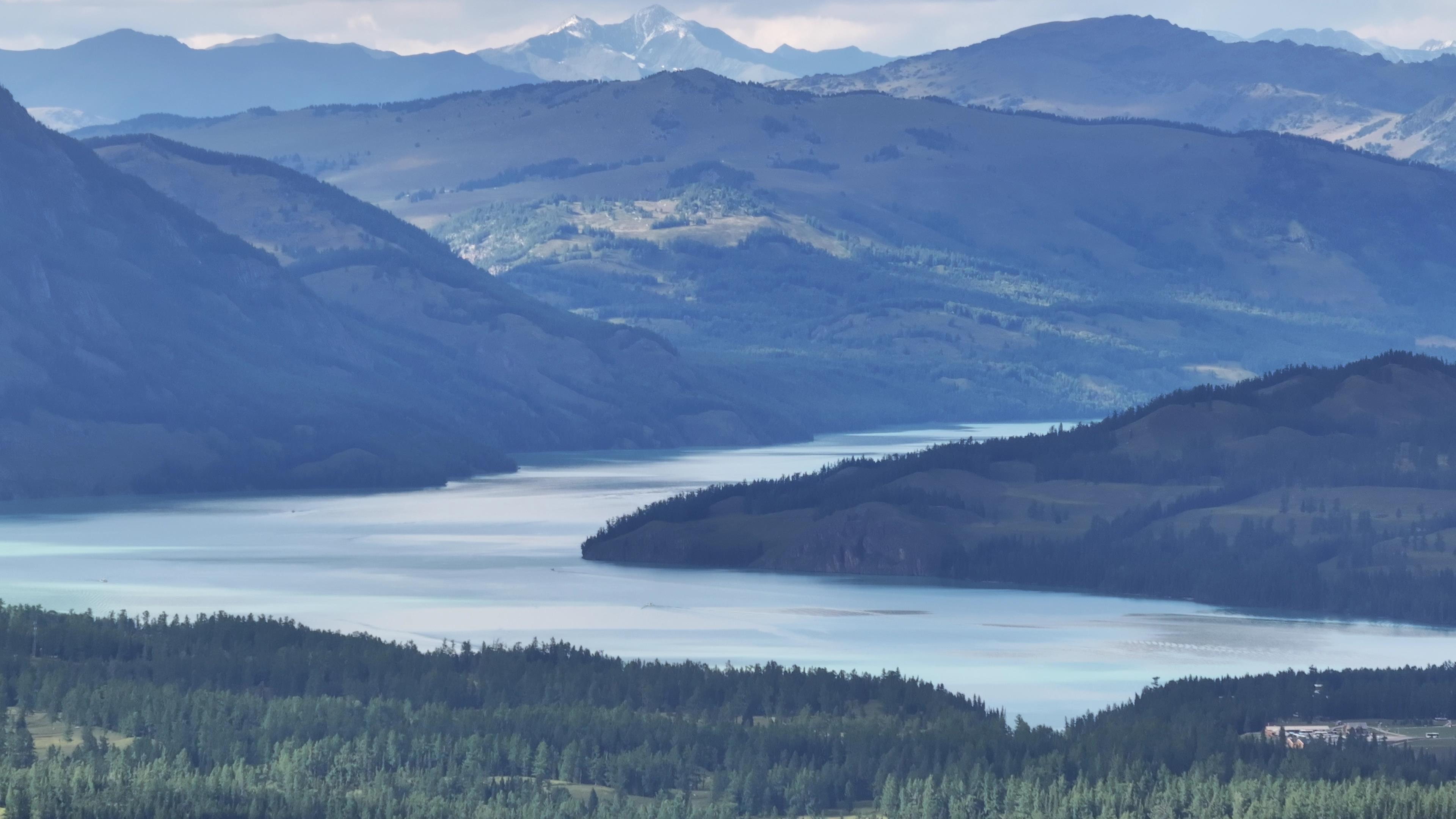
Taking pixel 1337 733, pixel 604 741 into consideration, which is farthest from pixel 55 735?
pixel 1337 733

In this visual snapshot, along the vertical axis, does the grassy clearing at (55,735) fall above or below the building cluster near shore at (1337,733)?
below

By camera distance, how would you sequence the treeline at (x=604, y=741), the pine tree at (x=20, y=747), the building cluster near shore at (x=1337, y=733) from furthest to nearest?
the building cluster near shore at (x=1337, y=733), the pine tree at (x=20, y=747), the treeline at (x=604, y=741)

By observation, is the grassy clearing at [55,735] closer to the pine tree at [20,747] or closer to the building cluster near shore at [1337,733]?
the pine tree at [20,747]

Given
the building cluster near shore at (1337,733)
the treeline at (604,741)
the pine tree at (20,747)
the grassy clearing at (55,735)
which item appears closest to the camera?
the treeline at (604,741)

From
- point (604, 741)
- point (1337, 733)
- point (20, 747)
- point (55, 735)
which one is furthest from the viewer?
point (55, 735)

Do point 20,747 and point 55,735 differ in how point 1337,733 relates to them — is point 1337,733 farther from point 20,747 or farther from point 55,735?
point 20,747

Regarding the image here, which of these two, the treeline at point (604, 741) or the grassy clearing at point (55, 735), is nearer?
the treeline at point (604, 741)

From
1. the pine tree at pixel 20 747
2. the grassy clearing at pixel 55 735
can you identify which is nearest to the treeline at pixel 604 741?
the pine tree at pixel 20 747

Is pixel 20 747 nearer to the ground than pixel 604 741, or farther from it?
nearer to the ground

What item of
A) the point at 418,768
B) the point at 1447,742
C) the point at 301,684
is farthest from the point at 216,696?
the point at 1447,742
